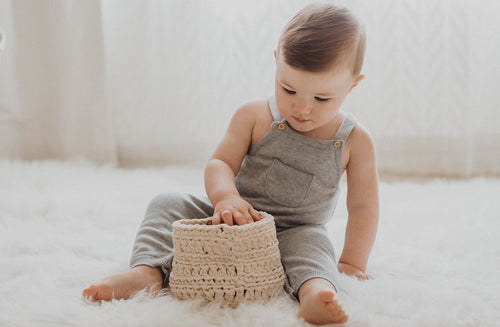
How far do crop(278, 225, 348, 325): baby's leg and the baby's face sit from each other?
0.18 m

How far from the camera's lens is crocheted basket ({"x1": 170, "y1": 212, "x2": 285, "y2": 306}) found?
785 mm

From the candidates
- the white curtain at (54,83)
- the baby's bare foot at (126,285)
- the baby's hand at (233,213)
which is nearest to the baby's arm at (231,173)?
the baby's hand at (233,213)

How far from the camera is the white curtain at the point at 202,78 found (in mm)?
1652

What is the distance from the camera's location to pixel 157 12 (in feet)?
5.73

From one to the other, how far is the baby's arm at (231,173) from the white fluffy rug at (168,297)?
140 millimetres

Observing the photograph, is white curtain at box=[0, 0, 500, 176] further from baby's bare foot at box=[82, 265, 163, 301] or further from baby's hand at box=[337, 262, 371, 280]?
baby's bare foot at box=[82, 265, 163, 301]

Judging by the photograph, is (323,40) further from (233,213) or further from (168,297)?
(168,297)

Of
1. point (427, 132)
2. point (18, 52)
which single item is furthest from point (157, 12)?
point (427, 132)

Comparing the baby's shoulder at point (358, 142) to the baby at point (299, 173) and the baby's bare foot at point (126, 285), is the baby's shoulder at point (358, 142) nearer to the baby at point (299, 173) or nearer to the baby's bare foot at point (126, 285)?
the baby at point (299, 173)

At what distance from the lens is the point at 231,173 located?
0.97 meters

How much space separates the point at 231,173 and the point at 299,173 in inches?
4.8

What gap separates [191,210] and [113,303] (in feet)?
0.84

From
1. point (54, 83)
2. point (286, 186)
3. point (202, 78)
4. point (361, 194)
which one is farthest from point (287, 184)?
point (54, 83)

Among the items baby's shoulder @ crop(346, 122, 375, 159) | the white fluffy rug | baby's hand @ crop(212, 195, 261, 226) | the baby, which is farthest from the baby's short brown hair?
the white fluffy rug
